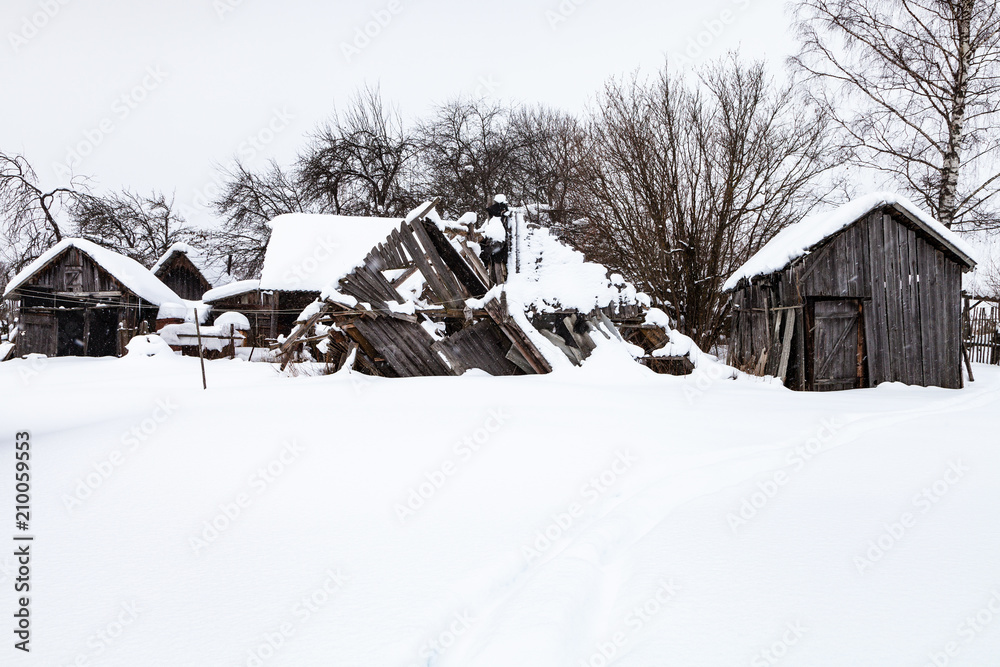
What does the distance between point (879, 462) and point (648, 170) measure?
49.5 ft

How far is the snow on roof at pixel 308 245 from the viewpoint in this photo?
21969 mm

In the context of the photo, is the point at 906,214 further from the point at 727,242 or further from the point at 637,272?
→ the point at 637,272

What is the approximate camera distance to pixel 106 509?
10.1ft

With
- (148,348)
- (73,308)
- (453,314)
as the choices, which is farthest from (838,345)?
(73,308)

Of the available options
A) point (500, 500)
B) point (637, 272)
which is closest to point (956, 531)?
point (500, 500)

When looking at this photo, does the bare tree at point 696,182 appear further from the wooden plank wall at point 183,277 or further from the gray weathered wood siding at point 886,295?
the wooden plank wall at point 183,277

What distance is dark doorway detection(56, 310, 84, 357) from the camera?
80.1 feet

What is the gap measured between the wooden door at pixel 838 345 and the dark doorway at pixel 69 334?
2851 centimetres

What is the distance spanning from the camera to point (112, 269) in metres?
22.1

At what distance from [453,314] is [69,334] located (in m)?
23.0

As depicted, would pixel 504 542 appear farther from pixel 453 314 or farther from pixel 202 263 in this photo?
pixel 202 263

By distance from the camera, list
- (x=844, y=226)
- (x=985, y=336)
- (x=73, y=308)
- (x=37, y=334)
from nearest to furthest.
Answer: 1. (x=844, y=226)
2. (x=985, y=336)
3. (x=73, y=308)
4. (x=37, y=334)

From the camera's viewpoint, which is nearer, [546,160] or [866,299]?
[866,299]

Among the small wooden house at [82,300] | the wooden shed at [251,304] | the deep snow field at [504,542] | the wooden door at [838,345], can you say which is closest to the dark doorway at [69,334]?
the small wooden house at [82,300]
